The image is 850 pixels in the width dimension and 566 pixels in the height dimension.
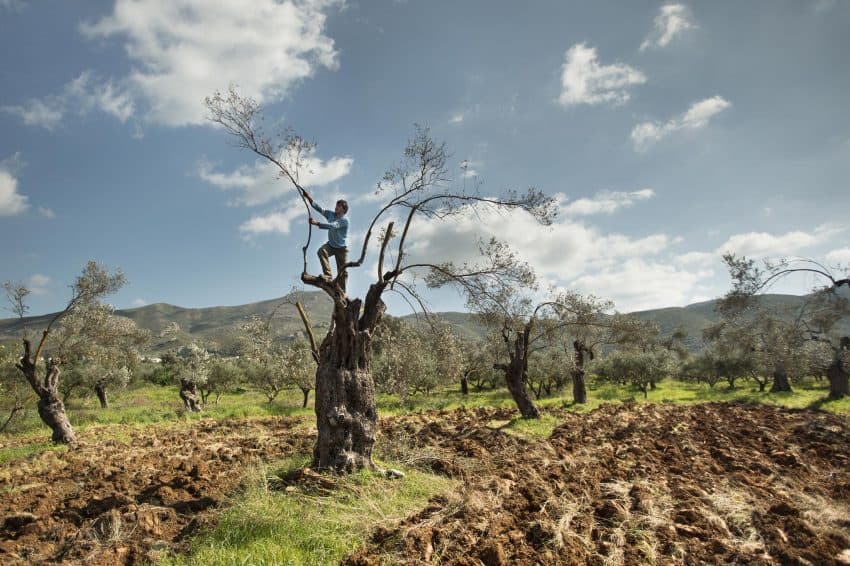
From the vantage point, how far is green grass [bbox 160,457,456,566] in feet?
19.4

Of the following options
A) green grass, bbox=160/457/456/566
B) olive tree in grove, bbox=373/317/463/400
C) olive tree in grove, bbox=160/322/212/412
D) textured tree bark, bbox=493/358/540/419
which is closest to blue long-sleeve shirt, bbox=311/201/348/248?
olive tree in grove, bbox=373/317/463/400

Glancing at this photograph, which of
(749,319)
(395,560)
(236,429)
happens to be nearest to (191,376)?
(236,429)

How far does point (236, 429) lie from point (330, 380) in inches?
516

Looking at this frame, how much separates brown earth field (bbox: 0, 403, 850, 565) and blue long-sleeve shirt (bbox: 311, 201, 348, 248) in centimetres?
530

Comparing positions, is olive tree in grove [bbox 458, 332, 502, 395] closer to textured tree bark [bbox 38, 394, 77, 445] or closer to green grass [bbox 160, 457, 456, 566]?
green grass [bbox 160, 457, 456, 566]

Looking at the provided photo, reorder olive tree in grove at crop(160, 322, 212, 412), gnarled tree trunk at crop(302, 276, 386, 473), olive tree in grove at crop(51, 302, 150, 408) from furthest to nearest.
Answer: olive tree in grove at crop(160, 322, 212, 412), olive tree in grove at crop(51, 302, 150, 408), gnarled tree trunk at crop(302, 276, 386, 473)

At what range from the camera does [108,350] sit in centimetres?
2059

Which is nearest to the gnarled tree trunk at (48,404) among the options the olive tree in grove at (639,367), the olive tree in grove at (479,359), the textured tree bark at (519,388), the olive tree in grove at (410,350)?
the olive tree in grove at (410,350)

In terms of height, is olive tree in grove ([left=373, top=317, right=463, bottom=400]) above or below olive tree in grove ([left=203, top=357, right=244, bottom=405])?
above

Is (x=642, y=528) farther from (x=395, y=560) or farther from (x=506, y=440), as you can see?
(x=506, y=440)

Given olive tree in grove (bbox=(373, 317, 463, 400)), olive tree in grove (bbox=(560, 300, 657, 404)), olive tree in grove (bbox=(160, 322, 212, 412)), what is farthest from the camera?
olive tree in grove (bbox=(160, 322, 212, 412))

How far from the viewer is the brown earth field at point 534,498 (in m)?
6.13

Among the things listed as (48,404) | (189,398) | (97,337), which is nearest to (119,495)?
(48,404)

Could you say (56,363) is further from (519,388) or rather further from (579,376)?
(579,376)
